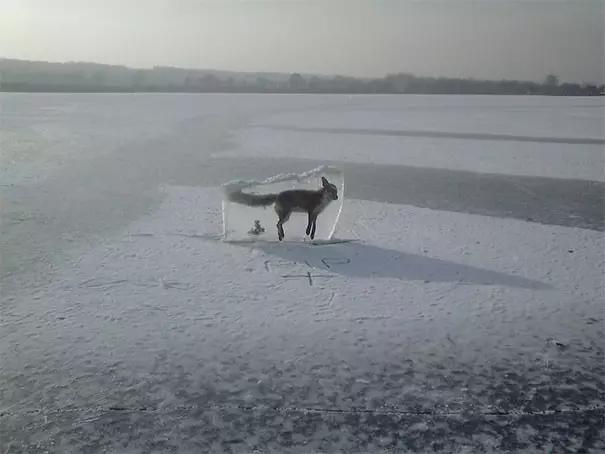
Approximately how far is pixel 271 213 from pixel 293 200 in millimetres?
467

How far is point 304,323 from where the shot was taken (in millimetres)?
5066

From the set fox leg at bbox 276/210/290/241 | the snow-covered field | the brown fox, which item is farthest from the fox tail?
the snow-covered field

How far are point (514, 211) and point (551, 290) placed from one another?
382 cm

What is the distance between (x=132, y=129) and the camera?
22.6 meters

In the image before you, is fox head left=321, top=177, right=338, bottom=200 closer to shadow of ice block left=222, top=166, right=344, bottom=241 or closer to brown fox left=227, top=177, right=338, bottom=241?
brown fox left=227, top=177, right=338, bottom=241

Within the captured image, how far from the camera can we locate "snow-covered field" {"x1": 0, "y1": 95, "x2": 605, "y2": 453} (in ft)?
11.6

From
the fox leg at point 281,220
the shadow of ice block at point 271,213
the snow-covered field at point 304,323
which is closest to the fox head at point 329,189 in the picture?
the shadow of ice block at point 271,213

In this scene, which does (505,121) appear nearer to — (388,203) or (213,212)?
(388,203)

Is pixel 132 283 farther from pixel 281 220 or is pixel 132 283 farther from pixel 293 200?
pixel 293 200

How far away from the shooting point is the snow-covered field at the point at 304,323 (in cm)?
354

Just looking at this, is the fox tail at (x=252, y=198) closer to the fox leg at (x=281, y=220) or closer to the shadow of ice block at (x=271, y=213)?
the shadow of ice block at (x=271, y=213)

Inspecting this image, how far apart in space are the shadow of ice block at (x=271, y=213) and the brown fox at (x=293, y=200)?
9cm

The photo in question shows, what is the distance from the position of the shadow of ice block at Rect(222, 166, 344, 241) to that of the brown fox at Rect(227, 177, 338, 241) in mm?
86

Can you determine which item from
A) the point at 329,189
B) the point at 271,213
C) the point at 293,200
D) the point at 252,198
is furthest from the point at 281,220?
the point at 329,189
